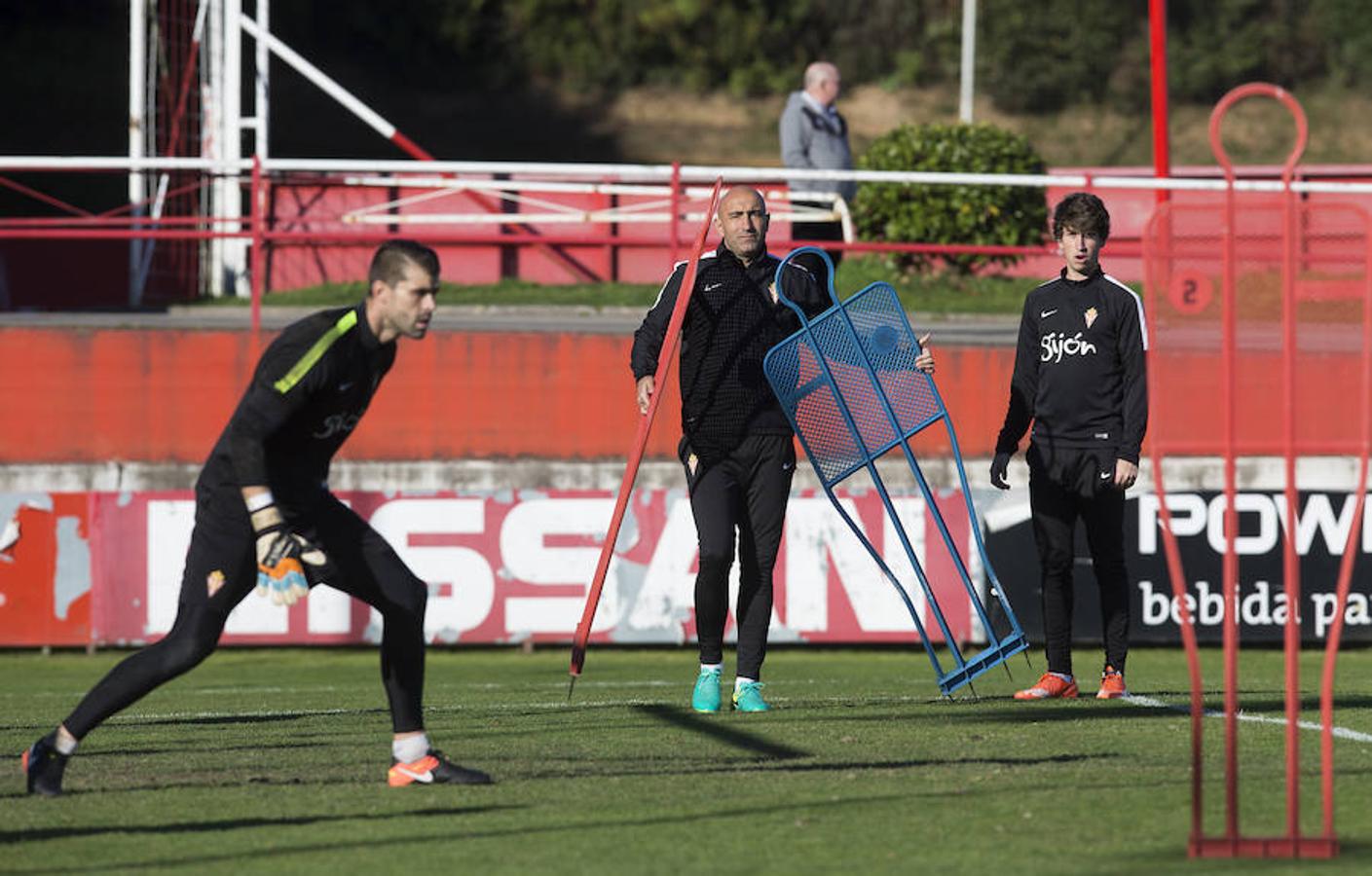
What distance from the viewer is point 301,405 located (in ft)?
21.2

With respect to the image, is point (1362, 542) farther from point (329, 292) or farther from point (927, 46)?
point (927, 46)

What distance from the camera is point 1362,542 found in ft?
45.3

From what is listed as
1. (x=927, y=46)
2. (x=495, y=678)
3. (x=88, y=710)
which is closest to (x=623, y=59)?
(x=927, y=46)

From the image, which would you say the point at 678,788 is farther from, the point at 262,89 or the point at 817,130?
the point at 262,89

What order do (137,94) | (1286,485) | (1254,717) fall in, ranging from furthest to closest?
(137,94) → (1254,717) → (1286,485)

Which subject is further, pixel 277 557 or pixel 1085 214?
pixel 1085 214

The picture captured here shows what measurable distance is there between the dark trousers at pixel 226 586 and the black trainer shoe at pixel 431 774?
1.29 feet

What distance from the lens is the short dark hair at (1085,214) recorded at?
8.70 m

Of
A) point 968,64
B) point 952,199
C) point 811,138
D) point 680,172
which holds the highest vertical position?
point 968,64

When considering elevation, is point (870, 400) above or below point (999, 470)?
above

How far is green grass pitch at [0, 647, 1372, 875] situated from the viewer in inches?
220

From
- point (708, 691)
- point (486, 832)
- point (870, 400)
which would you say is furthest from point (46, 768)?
point (870, 400)

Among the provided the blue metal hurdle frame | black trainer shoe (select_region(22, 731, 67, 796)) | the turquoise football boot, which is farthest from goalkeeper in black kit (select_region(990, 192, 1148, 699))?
black trainer shoe (select_region(22, 731, 67, 796))

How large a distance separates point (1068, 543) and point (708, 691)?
5.63 ft
